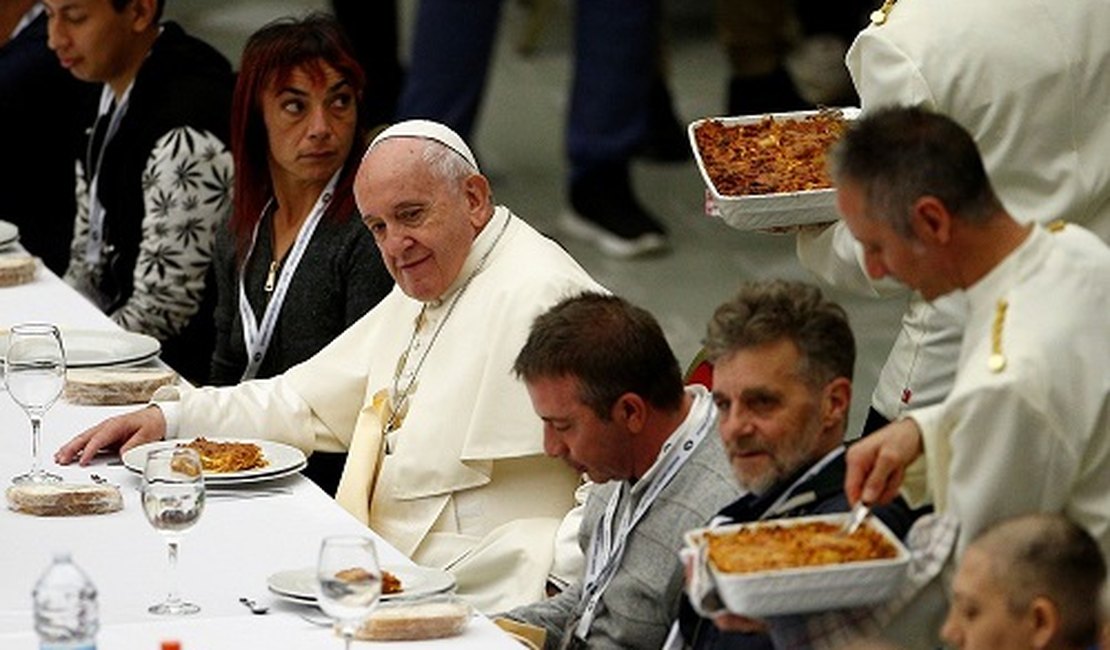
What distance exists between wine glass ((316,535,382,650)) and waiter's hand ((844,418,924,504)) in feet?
2.17

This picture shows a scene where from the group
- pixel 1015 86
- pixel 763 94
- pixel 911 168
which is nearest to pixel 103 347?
pixel 1015 86

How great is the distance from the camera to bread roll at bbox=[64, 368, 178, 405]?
536 centimetres

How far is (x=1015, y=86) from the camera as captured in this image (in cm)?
473

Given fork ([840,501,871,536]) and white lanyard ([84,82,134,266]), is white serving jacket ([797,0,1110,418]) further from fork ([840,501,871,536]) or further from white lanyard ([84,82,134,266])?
white lanyard ([84,82,134,266])

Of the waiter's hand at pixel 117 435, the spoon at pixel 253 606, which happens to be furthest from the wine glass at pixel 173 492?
the waiter's hand at pixel 117 435

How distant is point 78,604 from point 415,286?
1.79 meters

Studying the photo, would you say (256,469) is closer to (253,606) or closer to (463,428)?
(463,428)

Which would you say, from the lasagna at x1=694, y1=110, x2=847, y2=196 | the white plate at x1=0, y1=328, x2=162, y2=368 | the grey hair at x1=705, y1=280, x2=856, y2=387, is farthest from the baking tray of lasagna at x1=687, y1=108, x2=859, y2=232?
the white plate at x1=0, y1=328, x2=162, y2=368

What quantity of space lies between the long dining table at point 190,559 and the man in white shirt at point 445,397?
261 mm

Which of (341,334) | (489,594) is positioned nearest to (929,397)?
(489,594)

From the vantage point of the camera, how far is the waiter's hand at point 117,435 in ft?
16.3

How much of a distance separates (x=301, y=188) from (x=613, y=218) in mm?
4148

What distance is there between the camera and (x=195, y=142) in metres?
6.57

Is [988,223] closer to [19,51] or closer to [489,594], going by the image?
[489,594]
